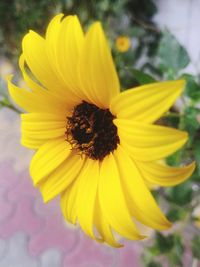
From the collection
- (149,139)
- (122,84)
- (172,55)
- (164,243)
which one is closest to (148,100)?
(149,139)

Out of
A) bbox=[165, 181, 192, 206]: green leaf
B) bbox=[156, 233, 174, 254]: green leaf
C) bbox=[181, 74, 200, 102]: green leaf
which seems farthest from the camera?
bbox=[156, 233, 174, 254]: green leaf

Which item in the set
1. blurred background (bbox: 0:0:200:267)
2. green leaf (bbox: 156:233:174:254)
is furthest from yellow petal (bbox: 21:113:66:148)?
blurred background (bbox: 0:0:200:267)

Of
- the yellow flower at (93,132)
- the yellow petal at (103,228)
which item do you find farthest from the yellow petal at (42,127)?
the yellow petal at (103,228)

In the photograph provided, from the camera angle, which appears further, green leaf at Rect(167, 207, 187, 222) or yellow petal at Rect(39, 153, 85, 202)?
green leaf at Rect(167, 207, 187, 222)

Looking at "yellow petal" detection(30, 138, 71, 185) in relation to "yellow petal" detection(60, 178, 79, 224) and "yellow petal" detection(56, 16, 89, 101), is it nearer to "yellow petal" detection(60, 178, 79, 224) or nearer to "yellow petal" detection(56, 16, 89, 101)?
"yellow petal" detection(60, 178, 79, 224)

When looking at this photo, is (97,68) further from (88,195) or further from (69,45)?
(88,195)

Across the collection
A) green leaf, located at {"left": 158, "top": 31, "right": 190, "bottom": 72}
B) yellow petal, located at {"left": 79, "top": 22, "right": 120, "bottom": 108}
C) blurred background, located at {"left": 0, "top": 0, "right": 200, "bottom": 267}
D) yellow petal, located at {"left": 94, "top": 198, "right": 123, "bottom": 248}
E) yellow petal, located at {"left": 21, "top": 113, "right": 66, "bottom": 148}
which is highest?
yellow petal, located at {"left": 79, "top": 22, "right": 120, "bottom": 108}
